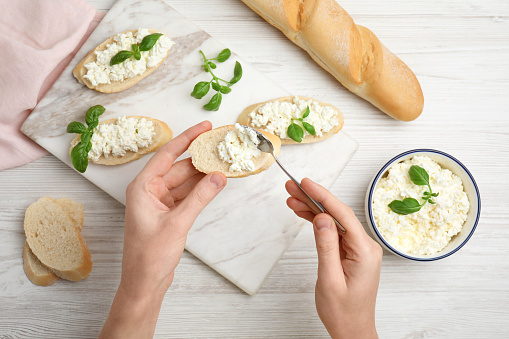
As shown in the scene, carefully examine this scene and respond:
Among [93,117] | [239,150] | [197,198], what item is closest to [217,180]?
[197,198]

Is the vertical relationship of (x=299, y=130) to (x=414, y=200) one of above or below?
above

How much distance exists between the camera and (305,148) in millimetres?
2219

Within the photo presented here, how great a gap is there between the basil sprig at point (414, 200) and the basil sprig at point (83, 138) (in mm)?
1546

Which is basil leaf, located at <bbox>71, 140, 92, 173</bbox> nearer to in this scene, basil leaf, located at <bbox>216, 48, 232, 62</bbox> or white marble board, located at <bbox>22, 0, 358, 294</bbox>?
white marble board, located at <bbox>22, 0, 358, 294</bbox>

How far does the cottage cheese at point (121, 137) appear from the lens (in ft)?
6.86

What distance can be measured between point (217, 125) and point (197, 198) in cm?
63

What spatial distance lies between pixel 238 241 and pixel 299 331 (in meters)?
0.62

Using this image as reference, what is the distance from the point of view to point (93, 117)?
6.91 feet

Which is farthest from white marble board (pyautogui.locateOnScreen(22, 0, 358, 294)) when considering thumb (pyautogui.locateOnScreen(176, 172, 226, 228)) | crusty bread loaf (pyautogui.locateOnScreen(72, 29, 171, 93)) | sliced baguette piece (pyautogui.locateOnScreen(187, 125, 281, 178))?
thumb (pyautogui.locateOnScreen(176, 172, 226, 228))

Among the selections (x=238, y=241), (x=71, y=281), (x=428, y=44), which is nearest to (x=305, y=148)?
(x=238, y=241)

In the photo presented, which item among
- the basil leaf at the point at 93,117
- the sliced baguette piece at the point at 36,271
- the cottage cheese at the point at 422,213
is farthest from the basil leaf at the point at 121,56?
the cottage cheese at the point at 422,213

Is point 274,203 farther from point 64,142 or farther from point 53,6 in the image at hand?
point 53,6

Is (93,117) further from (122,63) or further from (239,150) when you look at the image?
(239,150)

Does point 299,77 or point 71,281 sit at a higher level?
point 299,77
